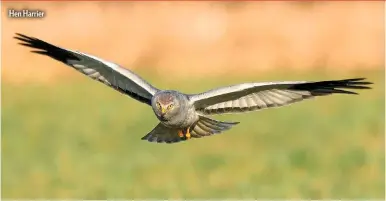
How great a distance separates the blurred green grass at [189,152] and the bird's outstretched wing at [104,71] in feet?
3.69

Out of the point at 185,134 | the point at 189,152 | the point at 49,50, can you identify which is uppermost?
the point at 49,50

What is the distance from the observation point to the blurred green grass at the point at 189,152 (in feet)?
34.3

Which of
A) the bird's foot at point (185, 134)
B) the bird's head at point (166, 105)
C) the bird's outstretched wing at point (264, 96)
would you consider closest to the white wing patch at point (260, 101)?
the bird's outstretched wing at point (264, 96)

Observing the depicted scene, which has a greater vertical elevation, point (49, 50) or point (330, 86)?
point (49, 50)

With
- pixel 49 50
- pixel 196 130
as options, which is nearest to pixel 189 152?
pixel 49 50

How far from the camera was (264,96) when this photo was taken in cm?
846

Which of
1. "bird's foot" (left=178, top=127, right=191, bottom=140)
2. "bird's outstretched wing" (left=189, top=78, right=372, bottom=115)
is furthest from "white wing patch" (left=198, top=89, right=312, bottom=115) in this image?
"bird's foot" (left=178, top=127, right=191, bottom=140)

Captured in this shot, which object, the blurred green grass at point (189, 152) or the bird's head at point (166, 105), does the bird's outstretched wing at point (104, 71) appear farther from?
the blurred green grass at point (189, 152)

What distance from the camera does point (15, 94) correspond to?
1806cm

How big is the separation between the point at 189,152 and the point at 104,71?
4.04 meters

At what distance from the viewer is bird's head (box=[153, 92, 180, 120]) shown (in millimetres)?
8141

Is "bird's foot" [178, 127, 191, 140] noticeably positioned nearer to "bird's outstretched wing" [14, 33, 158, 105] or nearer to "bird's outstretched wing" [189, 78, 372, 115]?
"bird's outstretched wing" [189, 78, 372, 115]

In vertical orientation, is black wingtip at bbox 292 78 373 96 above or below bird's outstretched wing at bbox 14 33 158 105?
below

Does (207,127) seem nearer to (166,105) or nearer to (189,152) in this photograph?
(166,105)
